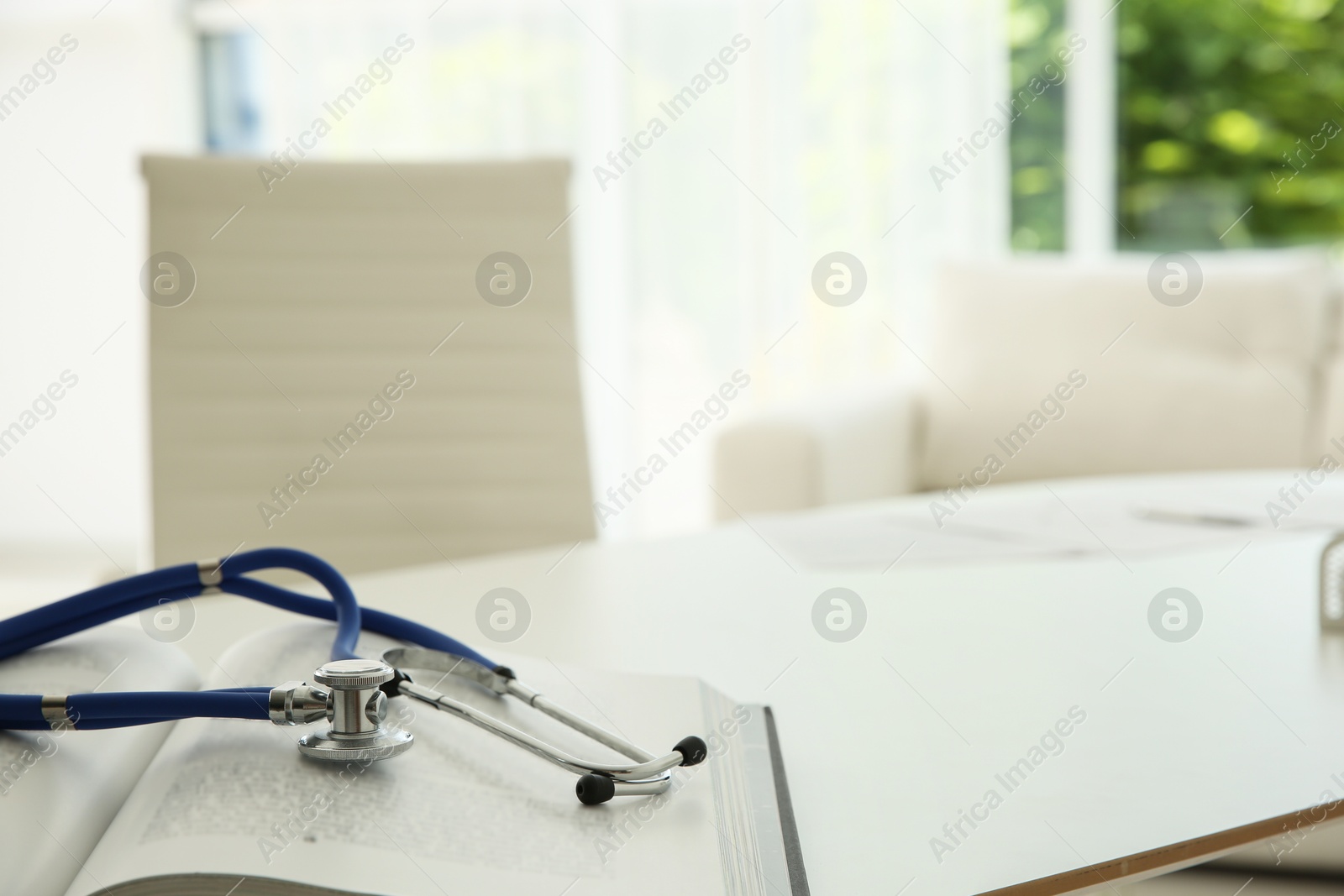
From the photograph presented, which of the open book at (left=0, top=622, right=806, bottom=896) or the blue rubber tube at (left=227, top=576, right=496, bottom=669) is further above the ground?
the blue rubber tube at (left=227, top=576, right=496, bottom=669)

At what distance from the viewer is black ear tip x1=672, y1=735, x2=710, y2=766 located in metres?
0.38

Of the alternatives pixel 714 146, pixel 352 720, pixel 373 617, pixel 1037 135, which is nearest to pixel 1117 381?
pixel 1037 135

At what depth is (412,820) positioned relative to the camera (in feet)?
1.10

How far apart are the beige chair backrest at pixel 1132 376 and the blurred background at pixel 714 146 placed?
744mm

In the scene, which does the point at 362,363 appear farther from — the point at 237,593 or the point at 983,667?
the point at 983,667

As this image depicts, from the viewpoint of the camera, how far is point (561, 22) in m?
3.15

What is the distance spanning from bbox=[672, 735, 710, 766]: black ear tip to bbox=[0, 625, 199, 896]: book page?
19cm

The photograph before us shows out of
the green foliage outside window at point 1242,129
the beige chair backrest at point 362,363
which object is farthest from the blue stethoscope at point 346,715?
the green foliage outside window at point 1242,129

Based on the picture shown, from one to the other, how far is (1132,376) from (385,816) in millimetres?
2071

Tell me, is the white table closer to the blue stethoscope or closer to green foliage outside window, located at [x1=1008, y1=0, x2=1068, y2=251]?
the blue stethoscope

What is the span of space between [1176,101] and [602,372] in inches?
72.7

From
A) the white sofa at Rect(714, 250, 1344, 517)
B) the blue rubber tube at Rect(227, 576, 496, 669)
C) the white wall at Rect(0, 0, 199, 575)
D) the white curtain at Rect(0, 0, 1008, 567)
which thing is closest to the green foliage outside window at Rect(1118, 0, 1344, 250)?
the white curtain at Rect(0, 0, 1008, 567)

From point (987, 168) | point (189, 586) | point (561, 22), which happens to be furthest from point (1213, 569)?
point (561, 22)

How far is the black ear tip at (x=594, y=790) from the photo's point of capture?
14.0 inches
